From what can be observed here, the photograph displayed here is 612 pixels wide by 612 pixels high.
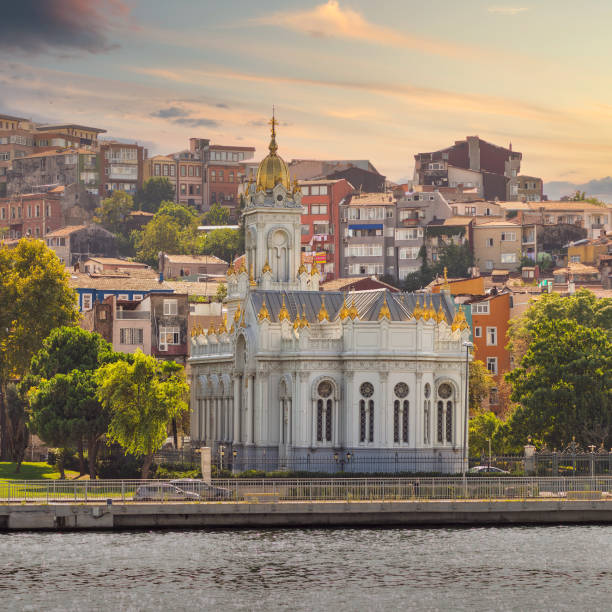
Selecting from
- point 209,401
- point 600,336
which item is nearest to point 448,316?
point 600,336

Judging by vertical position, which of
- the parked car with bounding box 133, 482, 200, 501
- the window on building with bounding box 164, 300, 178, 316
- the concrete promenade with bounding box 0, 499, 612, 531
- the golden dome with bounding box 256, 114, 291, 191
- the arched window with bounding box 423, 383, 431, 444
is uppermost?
the golden dome with bounding box 256, 114, 291, 191

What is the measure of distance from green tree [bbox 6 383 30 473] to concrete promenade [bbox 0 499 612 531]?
38.6 meters

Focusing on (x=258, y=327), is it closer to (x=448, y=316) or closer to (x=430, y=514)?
Answer: (x=448, y=316)

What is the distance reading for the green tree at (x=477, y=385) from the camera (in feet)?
384

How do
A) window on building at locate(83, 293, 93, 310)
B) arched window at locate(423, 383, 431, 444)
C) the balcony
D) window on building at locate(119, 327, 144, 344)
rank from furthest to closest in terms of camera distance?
window on building at locate(83, 293, 93, 310), the balcony, window on building at locate(119, 327, 144, 344), arched window at locate(423, 383, 431, 444)

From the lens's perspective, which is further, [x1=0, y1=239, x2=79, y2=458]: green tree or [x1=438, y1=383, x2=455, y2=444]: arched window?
[x1=0, y1=239, x2=79, y2=458]: green tree

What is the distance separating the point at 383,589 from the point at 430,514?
49.0ft

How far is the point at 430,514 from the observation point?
78.2 metres

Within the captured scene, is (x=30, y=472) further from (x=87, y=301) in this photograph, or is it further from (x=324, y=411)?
(x=87, y=301)

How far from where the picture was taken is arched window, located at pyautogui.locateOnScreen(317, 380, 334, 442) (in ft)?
311

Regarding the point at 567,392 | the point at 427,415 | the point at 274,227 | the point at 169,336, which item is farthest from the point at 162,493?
the point at 169,336

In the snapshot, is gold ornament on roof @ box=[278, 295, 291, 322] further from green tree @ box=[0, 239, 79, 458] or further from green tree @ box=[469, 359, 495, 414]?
green tree @ box=[0, 239, 79, 458]

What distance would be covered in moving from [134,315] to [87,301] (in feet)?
64.1

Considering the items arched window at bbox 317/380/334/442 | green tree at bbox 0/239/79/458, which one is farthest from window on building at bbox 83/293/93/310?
arched window at bbox 317/380/334/442
